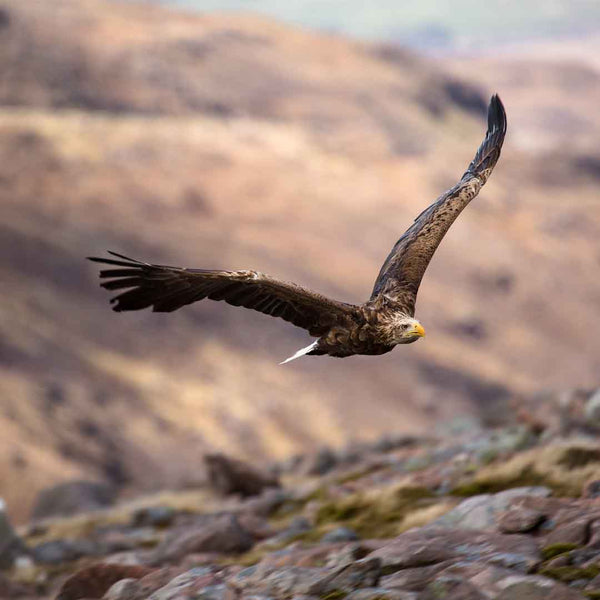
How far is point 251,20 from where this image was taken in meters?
129

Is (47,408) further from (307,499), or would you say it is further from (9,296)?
(307,499)

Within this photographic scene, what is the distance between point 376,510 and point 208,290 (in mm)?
6981

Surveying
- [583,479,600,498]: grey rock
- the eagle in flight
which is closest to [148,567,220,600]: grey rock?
the eagle in flight

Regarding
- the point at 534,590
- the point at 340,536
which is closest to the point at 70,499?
the point at 340,536

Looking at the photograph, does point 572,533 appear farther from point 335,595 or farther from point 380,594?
point 335,595

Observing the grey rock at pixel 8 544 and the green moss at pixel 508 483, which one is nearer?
the green moss at pixel 508 483

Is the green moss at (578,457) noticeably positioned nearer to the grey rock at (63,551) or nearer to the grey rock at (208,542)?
the grey rock at (208,542)

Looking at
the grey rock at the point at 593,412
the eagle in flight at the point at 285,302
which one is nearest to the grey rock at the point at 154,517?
the grey rock at the point at 593,412

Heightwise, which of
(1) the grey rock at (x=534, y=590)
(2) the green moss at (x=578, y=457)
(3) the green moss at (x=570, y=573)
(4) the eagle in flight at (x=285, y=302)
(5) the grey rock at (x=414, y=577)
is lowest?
(3) the green moss at (x=570, y=573)

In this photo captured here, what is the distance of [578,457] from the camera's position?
580 inches

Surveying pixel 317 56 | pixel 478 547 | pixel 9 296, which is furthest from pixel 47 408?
pixel 317 56

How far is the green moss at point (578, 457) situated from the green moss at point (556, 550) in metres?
4.78

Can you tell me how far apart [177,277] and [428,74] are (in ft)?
419

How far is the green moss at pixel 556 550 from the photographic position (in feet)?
32.3
